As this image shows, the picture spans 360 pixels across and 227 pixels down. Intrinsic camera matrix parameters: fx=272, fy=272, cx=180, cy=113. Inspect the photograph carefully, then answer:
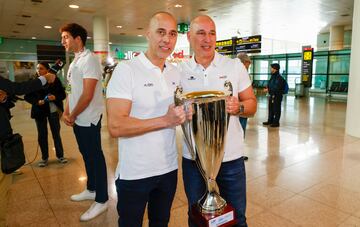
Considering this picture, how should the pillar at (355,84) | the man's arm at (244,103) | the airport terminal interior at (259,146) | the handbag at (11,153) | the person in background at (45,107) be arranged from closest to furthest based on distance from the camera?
the man's arm at (244,103), the handbag at (11,153), the airport terminal interior at (259,146), the person in background at (45,107), the pillar at (355,84)

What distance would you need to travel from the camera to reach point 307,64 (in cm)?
1498

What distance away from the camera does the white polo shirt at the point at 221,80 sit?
65.0 inches

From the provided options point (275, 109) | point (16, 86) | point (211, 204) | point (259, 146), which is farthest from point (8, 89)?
point (275, 109)

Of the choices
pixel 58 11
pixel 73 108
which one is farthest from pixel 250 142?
pixel 58 11

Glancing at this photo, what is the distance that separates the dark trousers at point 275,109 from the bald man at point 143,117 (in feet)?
20.0

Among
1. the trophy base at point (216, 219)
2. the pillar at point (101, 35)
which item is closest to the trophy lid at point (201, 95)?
the trophy base at point (216, 219)

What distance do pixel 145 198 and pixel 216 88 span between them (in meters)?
0.77

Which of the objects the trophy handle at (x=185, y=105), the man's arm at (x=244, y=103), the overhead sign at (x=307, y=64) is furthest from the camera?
the overhead sign at (x=307, y=64)

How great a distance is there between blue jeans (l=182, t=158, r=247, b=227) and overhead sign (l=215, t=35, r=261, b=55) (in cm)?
1152

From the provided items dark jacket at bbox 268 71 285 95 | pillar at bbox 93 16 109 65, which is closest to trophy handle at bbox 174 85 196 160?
dark jacket at bbox 268 71 285 95

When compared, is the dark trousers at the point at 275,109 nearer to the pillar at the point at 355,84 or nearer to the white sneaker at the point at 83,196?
the pillar at the point at 355,84

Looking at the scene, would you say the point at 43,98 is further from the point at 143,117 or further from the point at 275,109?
the point at 275,109

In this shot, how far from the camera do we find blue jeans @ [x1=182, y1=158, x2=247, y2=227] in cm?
166

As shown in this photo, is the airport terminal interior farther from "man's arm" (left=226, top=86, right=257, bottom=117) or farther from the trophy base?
the trophy base
